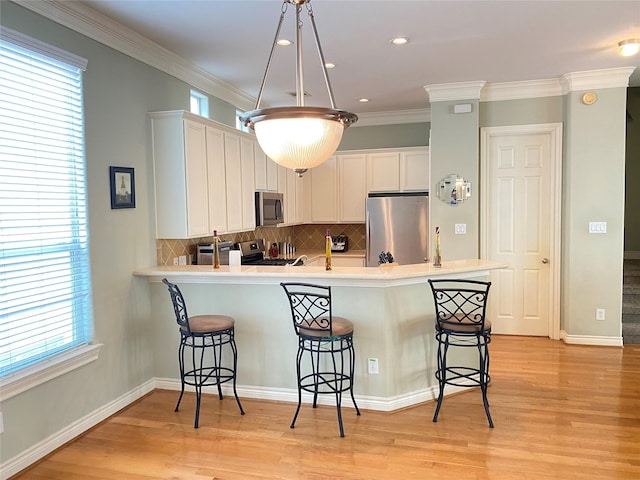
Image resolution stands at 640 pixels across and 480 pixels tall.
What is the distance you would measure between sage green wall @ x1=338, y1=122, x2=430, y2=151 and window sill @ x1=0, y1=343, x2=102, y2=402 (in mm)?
4500

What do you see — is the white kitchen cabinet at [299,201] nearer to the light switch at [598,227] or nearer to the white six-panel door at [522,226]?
the white six-panel door at [522,226]

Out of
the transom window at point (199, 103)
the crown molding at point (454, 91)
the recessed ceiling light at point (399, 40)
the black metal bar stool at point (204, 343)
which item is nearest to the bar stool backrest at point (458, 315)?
the black metal bar stool at point (204, 343)

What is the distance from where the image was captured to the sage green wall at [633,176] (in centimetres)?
622

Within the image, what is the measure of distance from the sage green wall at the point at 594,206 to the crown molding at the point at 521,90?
0.19 metres

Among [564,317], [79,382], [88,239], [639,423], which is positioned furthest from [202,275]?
[564,317]

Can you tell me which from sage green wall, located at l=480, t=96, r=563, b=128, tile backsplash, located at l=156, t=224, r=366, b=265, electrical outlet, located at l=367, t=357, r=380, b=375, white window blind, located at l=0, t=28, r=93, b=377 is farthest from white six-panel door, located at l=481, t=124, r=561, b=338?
white window blind, located at l=0, t=28, r=93, b=377

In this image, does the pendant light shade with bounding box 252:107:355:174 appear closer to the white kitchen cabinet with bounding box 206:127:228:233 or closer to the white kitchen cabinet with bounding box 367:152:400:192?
the white kitchen cabinet with bounding box 206:127:228:233

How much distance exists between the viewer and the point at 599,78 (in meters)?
4.82

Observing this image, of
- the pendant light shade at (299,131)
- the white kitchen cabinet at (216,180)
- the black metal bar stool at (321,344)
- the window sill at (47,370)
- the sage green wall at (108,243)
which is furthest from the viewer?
the white kitchen cabinet at (216,180)

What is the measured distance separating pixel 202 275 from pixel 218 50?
1.87 meters

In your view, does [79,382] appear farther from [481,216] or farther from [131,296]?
[481,216]

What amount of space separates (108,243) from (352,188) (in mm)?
3675

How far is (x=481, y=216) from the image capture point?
545 centimetres

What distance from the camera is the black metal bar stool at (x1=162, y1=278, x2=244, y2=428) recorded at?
10.9ft
